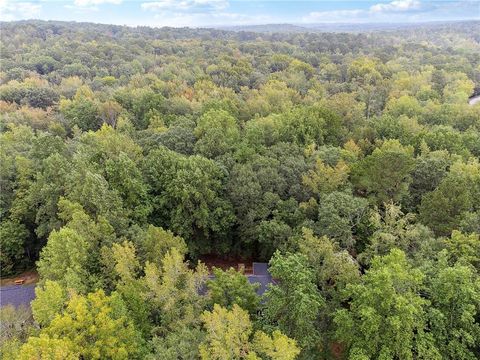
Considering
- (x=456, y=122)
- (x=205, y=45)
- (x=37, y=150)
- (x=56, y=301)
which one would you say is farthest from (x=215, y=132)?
(x=205, y=45)

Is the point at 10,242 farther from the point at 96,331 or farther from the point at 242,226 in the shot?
the point at 242,226

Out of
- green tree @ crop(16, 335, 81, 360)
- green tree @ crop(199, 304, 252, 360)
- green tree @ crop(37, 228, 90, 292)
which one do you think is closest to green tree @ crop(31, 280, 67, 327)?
green tree @ crop(16, 335, 81, 360)

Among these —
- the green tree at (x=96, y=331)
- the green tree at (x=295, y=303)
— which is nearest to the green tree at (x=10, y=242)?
the green tree at (x=96, y=331)

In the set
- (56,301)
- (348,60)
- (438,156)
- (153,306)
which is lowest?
(153,306)

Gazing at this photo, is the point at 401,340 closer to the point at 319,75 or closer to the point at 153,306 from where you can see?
the point at 153,306

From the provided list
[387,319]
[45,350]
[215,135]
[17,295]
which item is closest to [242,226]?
[215,135]

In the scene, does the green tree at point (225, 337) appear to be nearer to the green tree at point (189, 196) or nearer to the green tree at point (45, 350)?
the green tree at point (45, 350)
